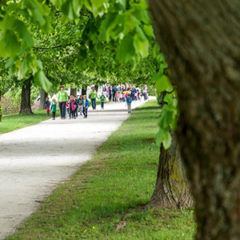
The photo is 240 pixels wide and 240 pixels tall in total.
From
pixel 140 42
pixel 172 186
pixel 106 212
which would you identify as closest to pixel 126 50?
pixel 140 42

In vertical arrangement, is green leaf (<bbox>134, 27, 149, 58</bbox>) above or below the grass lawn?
above

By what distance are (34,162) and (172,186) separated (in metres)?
6.89

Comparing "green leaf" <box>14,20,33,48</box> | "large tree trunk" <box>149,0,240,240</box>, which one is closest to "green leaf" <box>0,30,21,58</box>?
"green leaf" <box>14,20,33,48</box>

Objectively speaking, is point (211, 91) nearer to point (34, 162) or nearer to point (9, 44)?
point (9, 44)

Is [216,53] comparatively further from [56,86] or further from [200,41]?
[56,86]

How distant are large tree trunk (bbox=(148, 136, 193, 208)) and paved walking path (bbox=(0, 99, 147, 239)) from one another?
1.68 metres

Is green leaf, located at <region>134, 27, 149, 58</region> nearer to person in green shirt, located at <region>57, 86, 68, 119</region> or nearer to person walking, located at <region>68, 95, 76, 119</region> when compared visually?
person in green shirt, located at <region>57, 86, 68, 119</region>

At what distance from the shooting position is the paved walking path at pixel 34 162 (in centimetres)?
973

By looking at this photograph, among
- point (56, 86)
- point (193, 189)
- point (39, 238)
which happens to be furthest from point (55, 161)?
point (56, 86)

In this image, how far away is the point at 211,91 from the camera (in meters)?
2.58

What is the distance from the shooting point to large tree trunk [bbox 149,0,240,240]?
2559mm

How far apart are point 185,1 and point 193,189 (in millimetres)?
718

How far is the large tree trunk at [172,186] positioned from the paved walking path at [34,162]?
1.68m

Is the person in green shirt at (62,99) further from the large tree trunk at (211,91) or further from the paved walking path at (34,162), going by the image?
the large tree trunk at (211,91)
